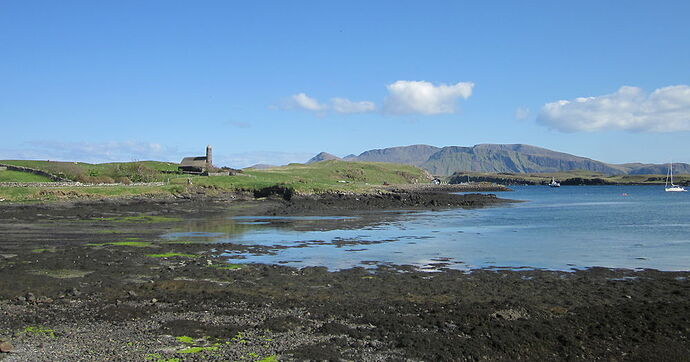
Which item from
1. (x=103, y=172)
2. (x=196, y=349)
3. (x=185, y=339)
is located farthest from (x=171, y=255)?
(x=103, y=172)

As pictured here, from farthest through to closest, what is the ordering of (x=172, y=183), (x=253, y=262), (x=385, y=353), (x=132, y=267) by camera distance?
1. (x=172, y=183)
2. (x=253, y=262)
3. (x=132, y=267)
4. (x=385, y=353)

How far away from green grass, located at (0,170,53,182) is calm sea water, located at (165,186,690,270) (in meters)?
43.0

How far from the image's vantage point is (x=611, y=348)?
526 inches

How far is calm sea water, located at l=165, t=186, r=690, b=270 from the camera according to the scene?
28125 millimetres

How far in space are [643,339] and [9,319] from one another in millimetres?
17084

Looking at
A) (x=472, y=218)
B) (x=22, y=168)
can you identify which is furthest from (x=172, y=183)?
(x=472, y=218)

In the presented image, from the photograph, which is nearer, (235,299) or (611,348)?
(611,348)

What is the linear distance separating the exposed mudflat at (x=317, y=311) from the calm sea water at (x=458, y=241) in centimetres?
313

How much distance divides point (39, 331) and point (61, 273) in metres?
9.51

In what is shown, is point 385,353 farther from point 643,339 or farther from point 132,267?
point 132,267

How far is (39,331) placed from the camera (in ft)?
46.5

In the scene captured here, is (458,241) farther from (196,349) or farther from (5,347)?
(5,347)

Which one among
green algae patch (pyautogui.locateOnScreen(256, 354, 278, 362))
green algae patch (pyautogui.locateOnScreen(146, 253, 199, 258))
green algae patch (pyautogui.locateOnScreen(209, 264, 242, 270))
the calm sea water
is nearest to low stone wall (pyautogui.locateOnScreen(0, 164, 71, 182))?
the calm sea water

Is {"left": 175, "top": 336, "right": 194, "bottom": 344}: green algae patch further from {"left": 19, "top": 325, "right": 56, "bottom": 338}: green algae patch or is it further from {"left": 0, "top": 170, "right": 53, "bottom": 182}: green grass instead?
{"left": 0, "top": 170, "right": 53, "bottom": 182}: green grass
